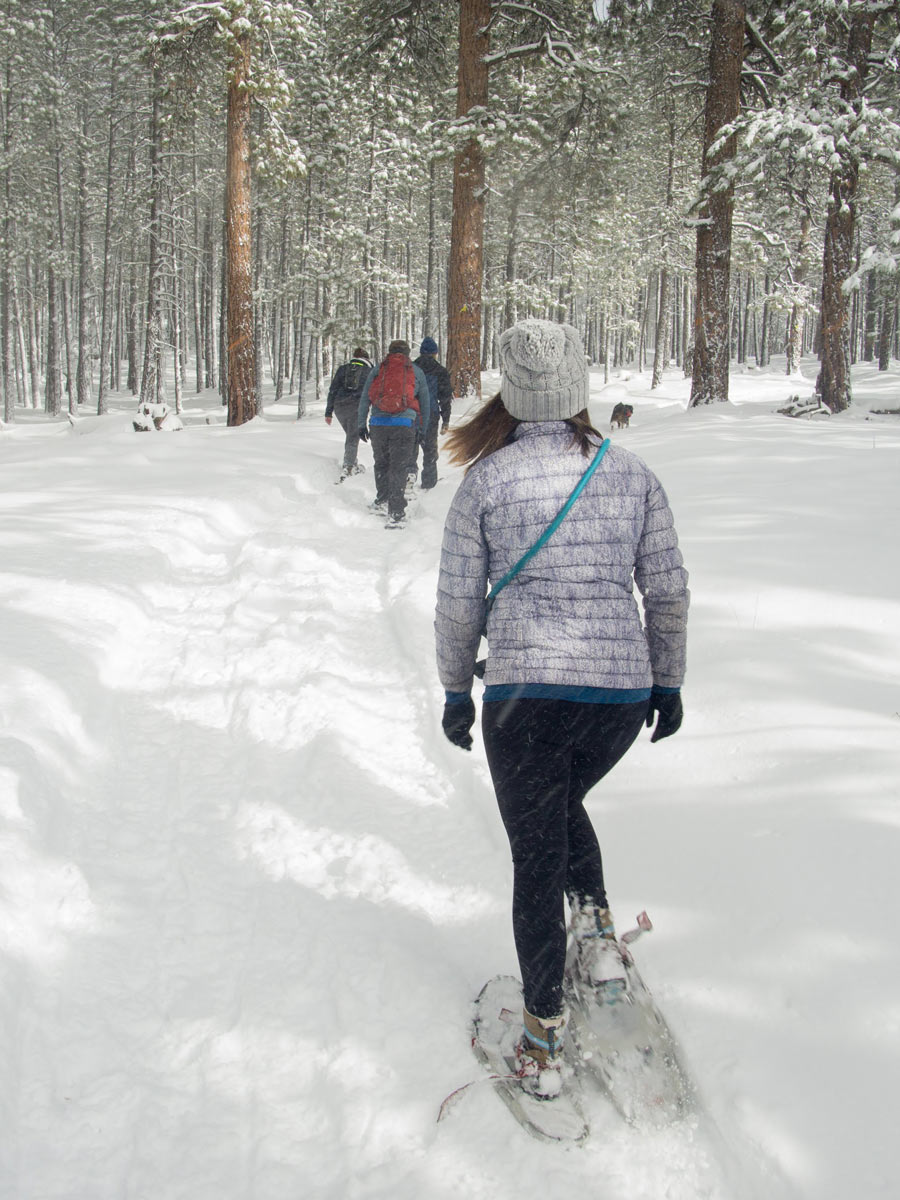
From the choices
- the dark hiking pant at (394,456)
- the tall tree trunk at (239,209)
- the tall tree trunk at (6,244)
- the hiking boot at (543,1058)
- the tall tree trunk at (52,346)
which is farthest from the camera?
the tall tree trunk at (52,346)

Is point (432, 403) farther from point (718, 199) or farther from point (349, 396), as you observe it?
point (718, 199)

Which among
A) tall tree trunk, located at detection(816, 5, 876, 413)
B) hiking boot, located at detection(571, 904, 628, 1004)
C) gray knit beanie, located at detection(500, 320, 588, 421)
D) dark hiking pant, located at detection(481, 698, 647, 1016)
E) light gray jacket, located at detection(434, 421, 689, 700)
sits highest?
tall tree trunk, located at detection(816, 5, 876, 413)

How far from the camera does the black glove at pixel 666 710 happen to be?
7.57ft

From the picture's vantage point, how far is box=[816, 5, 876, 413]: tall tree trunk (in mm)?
12789

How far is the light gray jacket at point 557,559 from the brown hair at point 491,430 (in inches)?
1.5

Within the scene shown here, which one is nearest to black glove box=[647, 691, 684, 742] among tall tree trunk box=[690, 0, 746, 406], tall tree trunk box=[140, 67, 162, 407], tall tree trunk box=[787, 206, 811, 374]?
tall tree trunk box=[690, 0, 746, 406]

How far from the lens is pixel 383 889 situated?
128 inches

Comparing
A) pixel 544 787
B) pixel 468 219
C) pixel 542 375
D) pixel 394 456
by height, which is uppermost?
pixel 468 219

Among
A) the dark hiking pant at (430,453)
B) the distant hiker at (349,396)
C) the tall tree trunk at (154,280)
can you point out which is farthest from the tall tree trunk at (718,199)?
the tall tree trunk at (154,280)

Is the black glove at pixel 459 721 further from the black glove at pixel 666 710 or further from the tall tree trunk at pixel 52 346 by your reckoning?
the tall tree trunk at pixel 52 346

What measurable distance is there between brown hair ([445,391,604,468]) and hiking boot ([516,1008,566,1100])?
1.58m

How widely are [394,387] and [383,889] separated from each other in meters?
6.72

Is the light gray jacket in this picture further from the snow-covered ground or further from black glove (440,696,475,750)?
the snow-covered ground

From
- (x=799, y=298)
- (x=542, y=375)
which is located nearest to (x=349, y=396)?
(x=542, y=375)
